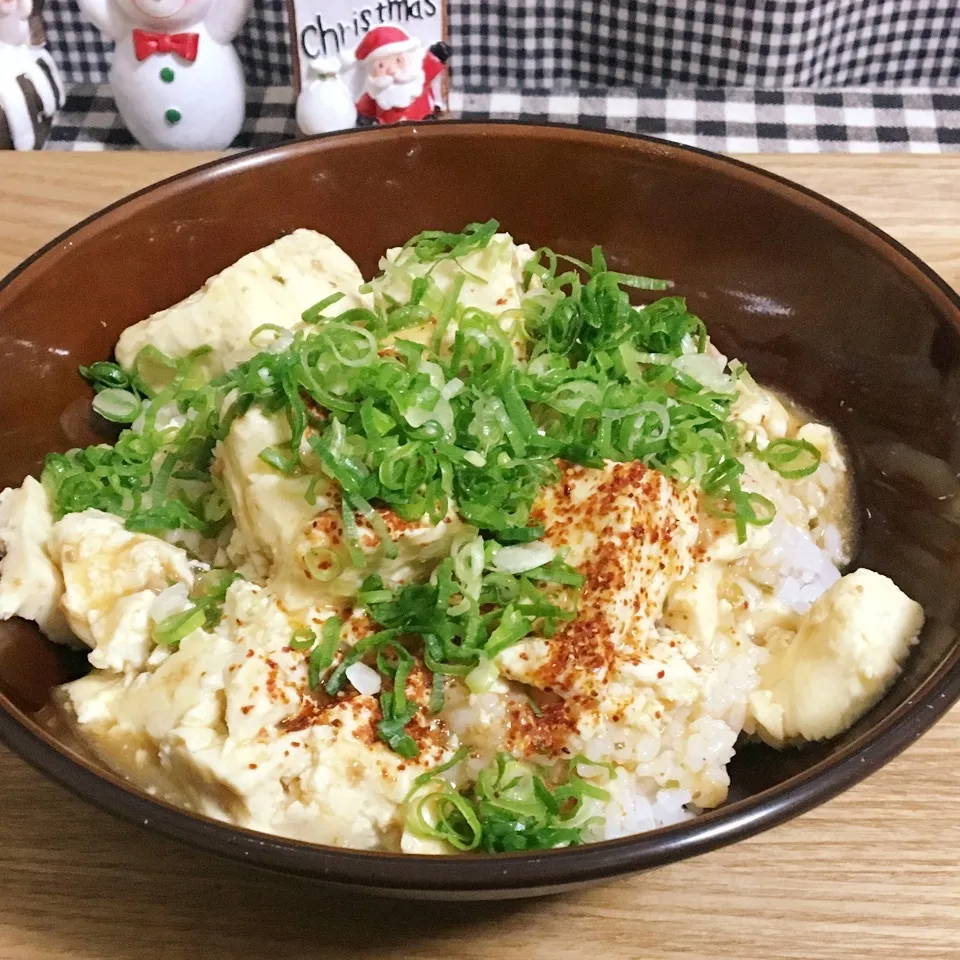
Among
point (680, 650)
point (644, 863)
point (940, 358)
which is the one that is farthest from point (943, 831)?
point (940, 358)

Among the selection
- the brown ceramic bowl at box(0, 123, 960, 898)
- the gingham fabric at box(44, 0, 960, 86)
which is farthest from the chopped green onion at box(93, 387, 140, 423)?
the gingham fabric at box(44, 0, 960, 86)

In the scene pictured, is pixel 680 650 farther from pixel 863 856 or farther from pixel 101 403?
pixel 101 403

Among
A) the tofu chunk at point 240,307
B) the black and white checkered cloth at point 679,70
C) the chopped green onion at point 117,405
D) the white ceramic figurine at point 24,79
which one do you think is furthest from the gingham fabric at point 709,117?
the chopped green onion at point 117,405

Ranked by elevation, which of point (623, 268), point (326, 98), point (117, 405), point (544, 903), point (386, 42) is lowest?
point (544, 903)

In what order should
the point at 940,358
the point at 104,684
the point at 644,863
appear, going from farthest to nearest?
the point at 940,358 → the point at 104,684 → the point at 644,863

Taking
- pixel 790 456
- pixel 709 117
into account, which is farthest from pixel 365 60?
pixel 790 456

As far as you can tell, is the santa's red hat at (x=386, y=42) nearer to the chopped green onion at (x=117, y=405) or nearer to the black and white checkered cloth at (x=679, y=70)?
the black and white checkered cloth at (x=679, y=70)

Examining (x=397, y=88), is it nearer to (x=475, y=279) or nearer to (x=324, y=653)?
(x=475, y=279)
